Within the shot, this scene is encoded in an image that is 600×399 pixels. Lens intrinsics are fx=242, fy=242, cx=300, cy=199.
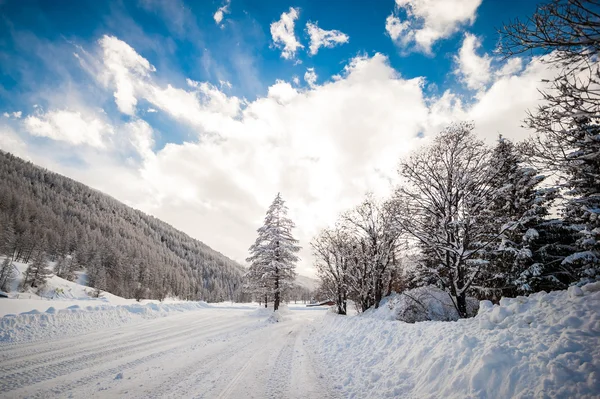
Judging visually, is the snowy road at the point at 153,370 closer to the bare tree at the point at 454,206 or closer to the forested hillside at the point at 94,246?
the bare tree at the point at 454,206

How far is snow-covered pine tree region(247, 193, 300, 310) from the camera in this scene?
1147 inches

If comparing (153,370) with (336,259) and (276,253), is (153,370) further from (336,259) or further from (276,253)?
(276,253)

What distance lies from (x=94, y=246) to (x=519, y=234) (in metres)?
126

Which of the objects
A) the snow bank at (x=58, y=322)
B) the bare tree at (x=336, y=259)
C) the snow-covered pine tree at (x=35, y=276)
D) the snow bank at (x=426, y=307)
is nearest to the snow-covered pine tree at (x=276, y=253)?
the bare tree at (x=336, y=259)

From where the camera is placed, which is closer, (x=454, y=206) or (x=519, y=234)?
(x=454, y=206)

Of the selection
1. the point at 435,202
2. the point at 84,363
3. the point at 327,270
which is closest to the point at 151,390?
the point at 84,363

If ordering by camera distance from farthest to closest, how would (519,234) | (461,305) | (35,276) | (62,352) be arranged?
(35,276) < (519,234) < (461,305) < (62,352)

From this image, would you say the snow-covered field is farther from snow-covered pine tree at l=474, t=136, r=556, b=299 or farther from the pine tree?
the pine tree

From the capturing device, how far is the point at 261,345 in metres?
11.5

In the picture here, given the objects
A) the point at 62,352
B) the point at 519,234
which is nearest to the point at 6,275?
the point at 62,352

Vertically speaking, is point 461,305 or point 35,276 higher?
point 461,305

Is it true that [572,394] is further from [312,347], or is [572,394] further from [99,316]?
[99,316]

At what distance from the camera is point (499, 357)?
14.2ft

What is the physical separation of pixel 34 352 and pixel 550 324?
14.4 m
